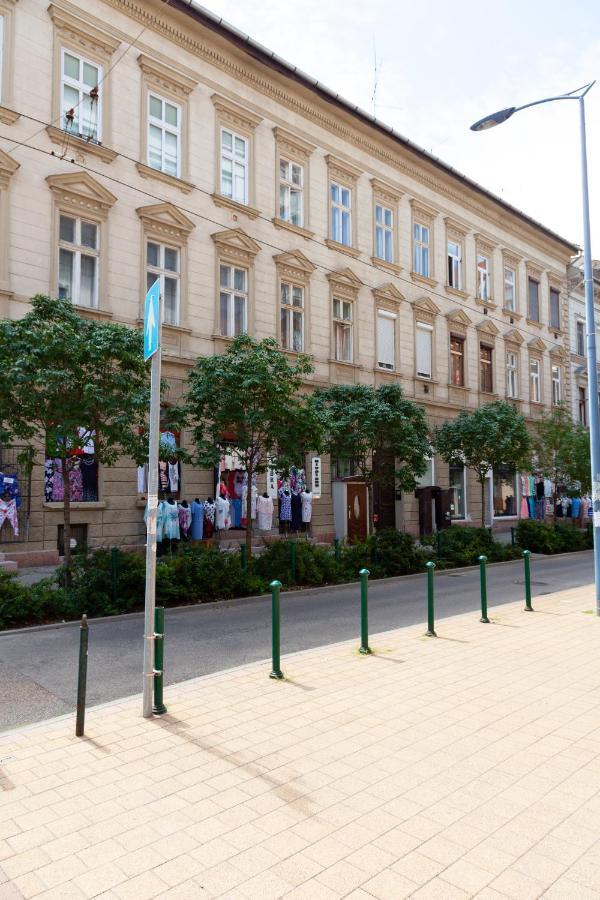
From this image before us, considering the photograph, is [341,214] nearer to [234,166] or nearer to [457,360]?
[234,166]

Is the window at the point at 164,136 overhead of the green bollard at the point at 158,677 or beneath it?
overhead

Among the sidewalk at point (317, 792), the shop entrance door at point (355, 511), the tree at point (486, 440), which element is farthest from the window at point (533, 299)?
the sidewalk at point (317, 792)

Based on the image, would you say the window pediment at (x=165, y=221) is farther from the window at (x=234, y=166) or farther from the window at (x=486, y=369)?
the window at (x=486, y=369)

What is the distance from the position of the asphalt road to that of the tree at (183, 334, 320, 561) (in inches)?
116

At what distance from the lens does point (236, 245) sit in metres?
19.2

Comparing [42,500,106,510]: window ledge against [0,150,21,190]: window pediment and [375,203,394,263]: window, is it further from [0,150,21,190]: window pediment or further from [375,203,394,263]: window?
[375,203,394,263]: window

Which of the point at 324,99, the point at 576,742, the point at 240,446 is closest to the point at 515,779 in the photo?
the point at 576,742

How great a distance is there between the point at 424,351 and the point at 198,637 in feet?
62.5

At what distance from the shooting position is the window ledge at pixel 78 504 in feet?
48.9

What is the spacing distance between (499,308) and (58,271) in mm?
20761

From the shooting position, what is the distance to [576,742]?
16.8 ft

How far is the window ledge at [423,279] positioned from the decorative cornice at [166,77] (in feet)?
34.7

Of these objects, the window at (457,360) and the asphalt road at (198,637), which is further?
the window at (457,360)

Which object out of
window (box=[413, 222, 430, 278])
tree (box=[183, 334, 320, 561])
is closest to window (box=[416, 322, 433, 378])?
window (box=[413, 222, 430, 278])
